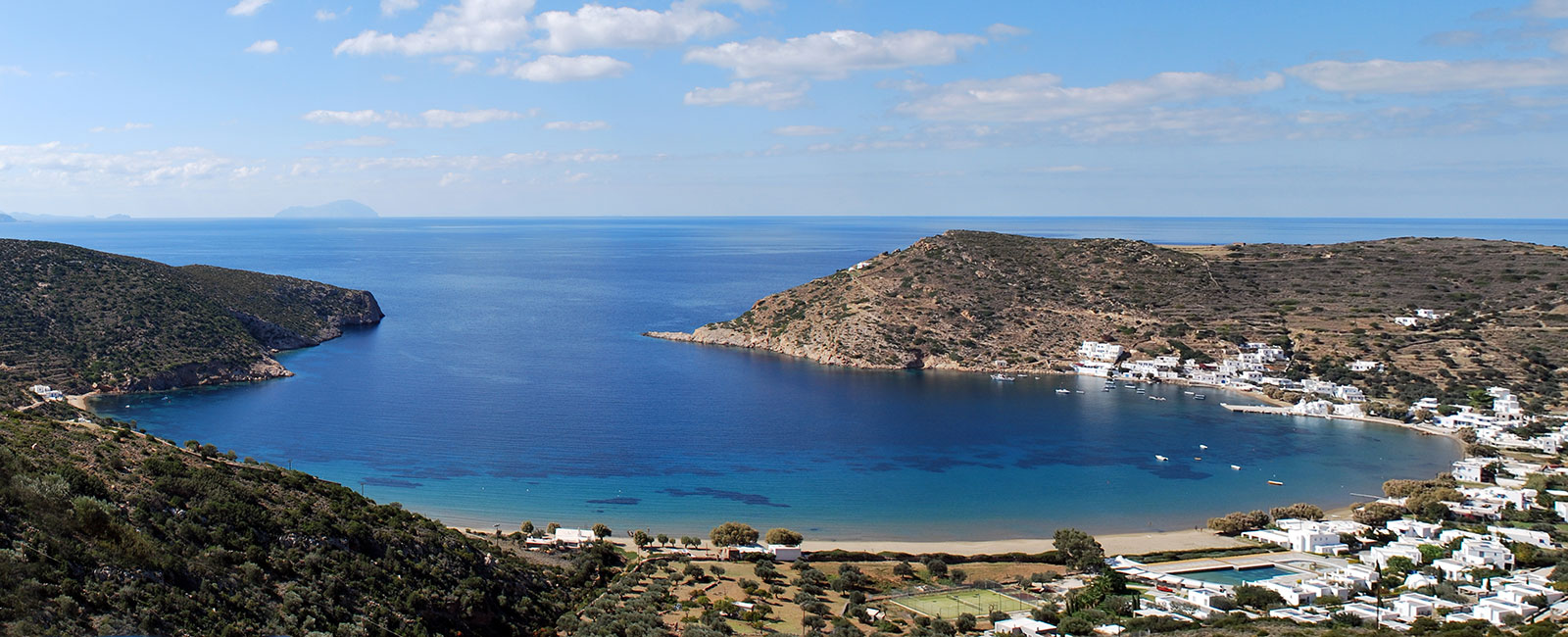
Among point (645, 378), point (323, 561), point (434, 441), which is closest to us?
point (323, 561)

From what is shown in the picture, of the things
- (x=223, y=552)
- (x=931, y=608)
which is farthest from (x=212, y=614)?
(x=931, y=608)

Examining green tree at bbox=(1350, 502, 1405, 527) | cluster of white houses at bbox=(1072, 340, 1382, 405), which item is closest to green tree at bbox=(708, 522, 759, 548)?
green tree at bbox=(1350, 502, 1405, 527)

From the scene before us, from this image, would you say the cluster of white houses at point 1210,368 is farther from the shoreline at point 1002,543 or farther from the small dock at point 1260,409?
the shoreline at point 1002,543

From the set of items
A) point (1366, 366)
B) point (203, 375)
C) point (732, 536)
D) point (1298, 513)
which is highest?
point (1366, 366)

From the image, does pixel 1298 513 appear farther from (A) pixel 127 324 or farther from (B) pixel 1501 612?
(A) pixel 127 324

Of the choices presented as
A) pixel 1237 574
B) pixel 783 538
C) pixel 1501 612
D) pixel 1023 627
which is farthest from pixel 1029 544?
pixel 1501 612

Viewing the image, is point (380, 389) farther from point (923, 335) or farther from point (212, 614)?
point (212, 614)
